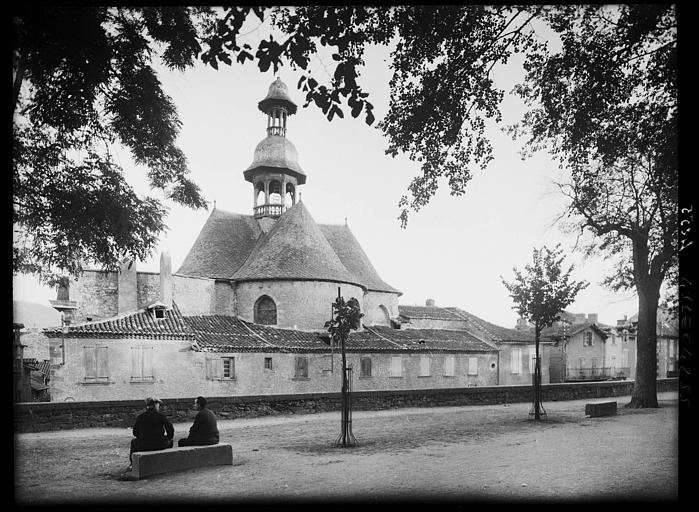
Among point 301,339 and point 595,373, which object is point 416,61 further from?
point 595,373

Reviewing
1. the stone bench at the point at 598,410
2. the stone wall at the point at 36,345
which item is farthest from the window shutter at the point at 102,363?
the stone bench at the point at 598,410

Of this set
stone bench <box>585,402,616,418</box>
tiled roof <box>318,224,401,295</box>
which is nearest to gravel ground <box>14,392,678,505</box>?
stone bench <box>585,402,616,418</box>

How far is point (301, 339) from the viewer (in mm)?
26844

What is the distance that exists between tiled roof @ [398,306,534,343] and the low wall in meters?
8.18

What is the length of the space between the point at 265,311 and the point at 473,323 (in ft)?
48.1

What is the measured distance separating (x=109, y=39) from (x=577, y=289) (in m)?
11.5

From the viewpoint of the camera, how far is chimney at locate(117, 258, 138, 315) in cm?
2295

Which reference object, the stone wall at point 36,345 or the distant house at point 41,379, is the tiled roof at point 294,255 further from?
the distant house at point 41,379

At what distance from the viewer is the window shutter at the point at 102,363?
803 inches

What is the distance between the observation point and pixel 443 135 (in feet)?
27.9

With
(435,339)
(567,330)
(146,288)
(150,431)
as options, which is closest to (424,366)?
(435,339)

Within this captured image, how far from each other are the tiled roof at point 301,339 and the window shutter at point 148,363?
2032mm

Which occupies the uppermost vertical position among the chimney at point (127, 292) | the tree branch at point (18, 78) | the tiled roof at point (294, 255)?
the tree branch at point (18, 78)

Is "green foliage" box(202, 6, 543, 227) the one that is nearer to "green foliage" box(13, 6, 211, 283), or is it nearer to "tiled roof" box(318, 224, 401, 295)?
"green foliage" box(13, 6, 211, 283)
